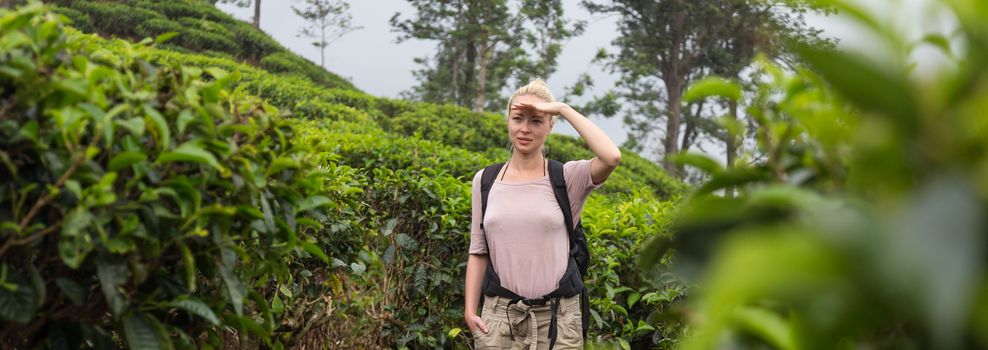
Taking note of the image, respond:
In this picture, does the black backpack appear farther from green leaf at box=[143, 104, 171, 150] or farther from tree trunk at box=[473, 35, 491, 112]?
tree trunk at box=[473, 35, 491, 112]

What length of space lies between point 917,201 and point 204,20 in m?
25.1

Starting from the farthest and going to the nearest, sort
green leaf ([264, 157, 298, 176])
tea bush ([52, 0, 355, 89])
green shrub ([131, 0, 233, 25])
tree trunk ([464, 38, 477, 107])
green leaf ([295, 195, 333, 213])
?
tree trunk ([464, 38, 477, 107]) < green shrub ([131, 0, 233, 25]) < tea bush ([52, 0, 355, 89]) < green leaf ([295, 195, 333, 213]) < green leaf ([264, 157, 298, 176])

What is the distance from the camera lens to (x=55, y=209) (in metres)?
1.87

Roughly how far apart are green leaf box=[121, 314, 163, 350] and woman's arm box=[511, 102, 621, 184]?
1.94 metres

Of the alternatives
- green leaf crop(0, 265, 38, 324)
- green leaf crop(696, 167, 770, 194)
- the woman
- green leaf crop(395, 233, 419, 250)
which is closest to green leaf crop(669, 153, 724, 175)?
green leaf crop(696, 167, 770, 194)

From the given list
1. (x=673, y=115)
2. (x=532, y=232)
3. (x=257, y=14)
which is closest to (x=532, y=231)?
(x=532, y=232)

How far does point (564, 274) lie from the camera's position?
3535 mm

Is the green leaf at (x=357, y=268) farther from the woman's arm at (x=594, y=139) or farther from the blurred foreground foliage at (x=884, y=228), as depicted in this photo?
the blurred foreground foliage at (x=884, y=228)

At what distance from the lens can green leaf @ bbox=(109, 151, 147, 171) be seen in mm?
1820

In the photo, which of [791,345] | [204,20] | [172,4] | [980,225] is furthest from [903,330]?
[172,4]

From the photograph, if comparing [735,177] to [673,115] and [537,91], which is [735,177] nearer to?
[537,91]

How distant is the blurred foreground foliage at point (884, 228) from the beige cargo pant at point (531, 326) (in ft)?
8.63

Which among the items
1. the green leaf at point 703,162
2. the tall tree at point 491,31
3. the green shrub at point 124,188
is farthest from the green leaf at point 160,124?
the tall tree at point 491,31

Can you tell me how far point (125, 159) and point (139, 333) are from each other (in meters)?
0.44
